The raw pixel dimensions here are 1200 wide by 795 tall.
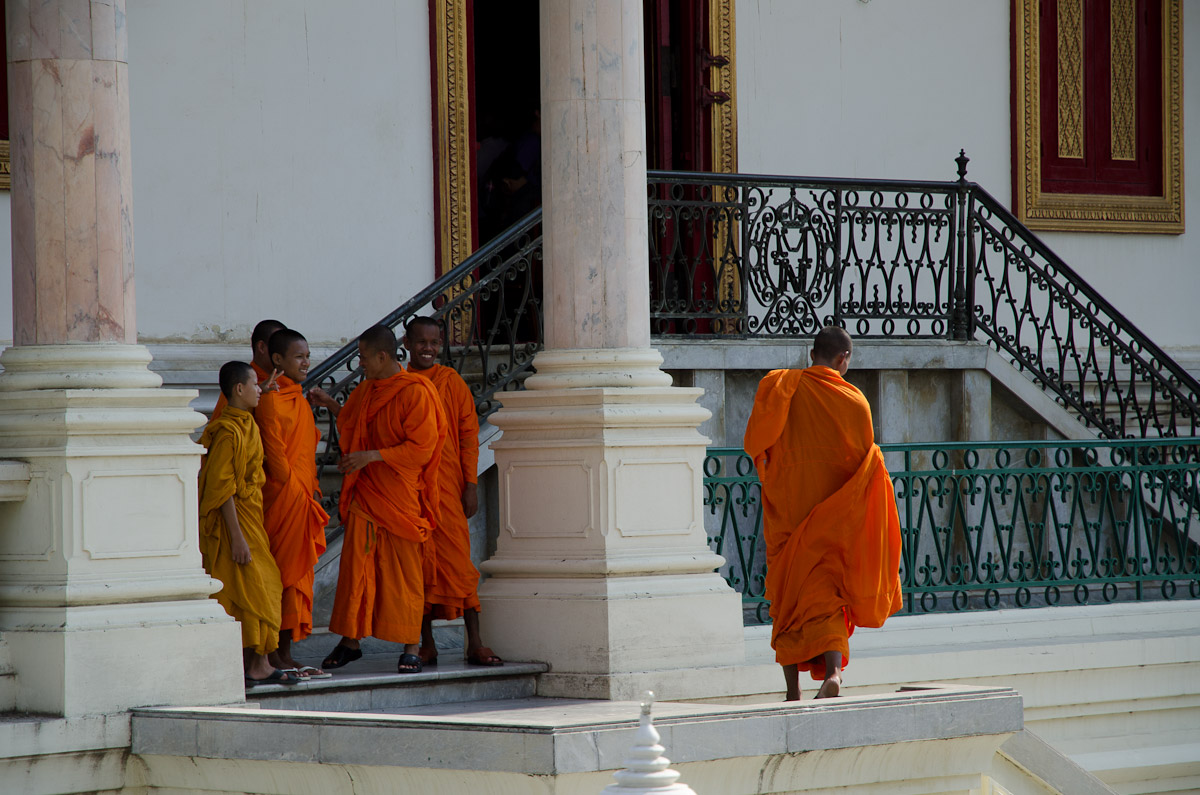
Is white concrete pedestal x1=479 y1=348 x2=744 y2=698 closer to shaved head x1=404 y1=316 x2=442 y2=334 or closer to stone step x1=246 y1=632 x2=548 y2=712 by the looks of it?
stone step x1=246 y1=632 x2=548 y2=712

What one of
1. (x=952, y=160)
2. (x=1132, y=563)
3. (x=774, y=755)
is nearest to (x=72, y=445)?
(x=774, y=755)

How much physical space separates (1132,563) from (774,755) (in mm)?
5441

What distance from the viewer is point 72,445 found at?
704 cm

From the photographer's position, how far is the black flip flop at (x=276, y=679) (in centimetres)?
756

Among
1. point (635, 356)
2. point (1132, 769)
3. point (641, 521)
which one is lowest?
point (1132, 769)

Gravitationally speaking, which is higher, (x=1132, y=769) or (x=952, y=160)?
(x=952, y=160)

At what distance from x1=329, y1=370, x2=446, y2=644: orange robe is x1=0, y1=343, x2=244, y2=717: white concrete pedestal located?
2.96ft

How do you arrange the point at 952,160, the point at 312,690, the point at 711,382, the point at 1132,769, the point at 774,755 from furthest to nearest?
the point at 952,160, the point at 711,382, the point at 1132,769, the point at 312,690, the point at 774,755

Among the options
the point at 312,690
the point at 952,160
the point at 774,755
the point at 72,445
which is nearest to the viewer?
the point at 774,755

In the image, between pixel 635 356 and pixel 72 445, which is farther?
pixel 635 356

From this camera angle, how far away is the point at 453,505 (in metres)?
8.45

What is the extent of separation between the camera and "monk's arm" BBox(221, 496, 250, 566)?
7508 mm

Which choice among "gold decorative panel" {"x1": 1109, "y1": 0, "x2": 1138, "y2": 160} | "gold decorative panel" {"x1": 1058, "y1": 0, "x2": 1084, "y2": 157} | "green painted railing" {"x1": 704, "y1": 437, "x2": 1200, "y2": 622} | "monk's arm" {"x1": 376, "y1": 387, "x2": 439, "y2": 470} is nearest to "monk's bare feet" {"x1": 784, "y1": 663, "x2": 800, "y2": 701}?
"green painted railing" {"x1": 704, "y1": 437, "x2": 1200, "y2": 622}

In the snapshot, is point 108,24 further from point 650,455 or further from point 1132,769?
point 1132,769
